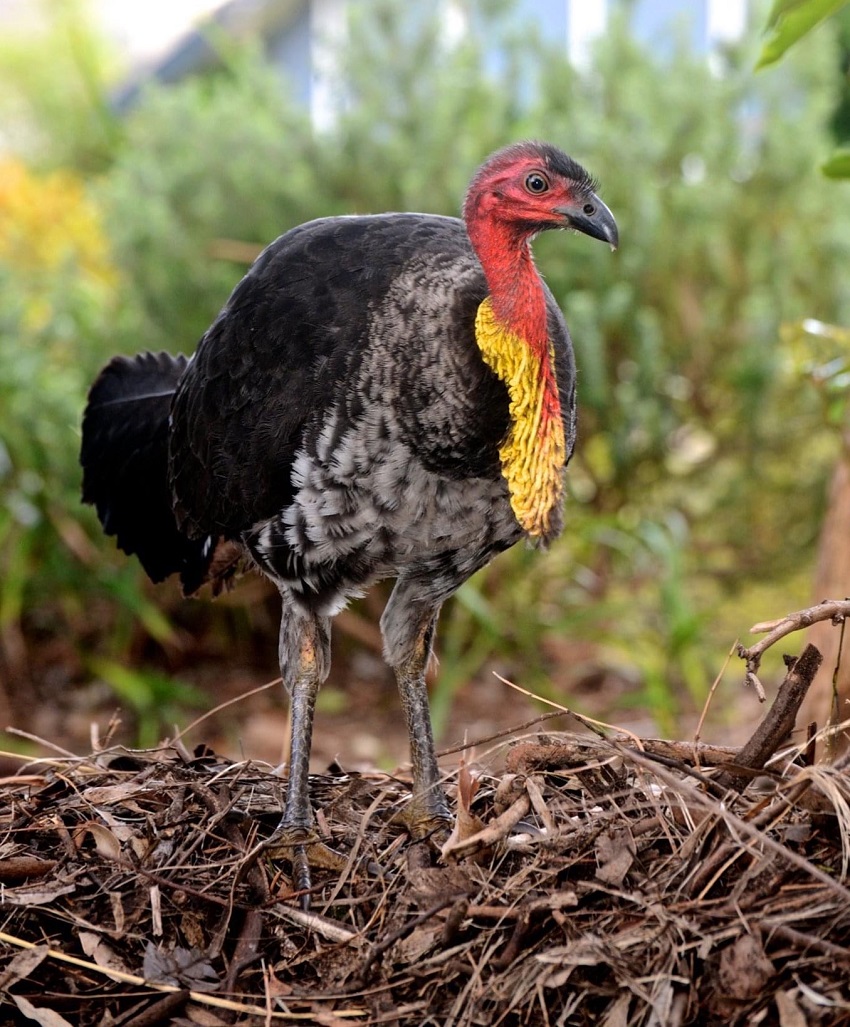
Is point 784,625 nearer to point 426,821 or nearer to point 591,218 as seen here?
point 426,821

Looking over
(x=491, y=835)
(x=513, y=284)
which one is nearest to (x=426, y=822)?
(x=491, y=835)

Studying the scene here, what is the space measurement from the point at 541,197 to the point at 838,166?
724 mm

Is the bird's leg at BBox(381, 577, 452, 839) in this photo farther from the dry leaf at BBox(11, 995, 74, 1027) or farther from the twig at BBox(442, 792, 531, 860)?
the dry leaf at BBox(11, 995, 74, 1027)

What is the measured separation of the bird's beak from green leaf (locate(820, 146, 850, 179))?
1.73ft

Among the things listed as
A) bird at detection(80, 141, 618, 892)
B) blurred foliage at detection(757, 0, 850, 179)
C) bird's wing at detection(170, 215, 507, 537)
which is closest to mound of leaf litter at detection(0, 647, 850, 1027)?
bird at detection(80, 141, 618, 892)

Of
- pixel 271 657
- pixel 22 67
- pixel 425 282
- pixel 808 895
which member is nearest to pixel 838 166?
pixel 425 282

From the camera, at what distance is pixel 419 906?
8.92 ft

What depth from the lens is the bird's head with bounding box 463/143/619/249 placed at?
3240 mm

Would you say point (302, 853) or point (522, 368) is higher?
point (522, 368)

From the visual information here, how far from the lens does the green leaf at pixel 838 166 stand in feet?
10.4

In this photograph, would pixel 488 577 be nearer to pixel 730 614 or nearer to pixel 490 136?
pixel 730 614

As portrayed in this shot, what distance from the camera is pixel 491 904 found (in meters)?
2.64

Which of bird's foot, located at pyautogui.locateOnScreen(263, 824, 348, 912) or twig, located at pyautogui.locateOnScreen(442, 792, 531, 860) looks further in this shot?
bird's foot, located at pyautogui.locateOnScreen(263, 824, 348, 912)

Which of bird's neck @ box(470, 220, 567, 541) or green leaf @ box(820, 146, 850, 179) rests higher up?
green leaf @ box(820, 146, 850, 179)
